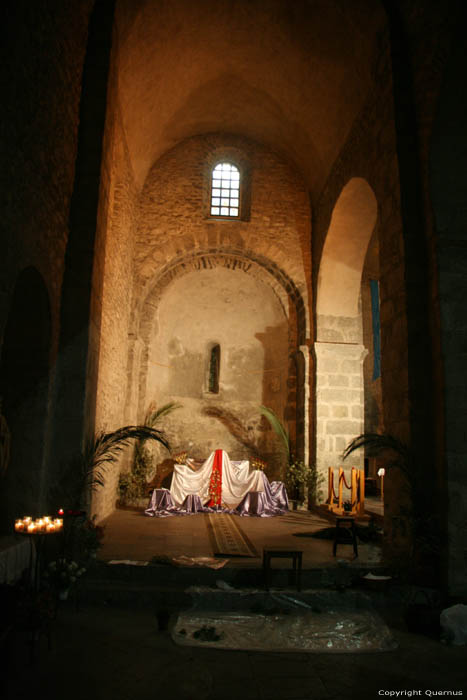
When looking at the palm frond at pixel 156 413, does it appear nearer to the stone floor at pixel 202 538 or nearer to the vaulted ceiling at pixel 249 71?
the stone floor at pixel 202 538

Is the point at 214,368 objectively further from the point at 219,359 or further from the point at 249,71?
the point at 249,71

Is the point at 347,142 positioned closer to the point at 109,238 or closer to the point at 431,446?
the point at 109,238

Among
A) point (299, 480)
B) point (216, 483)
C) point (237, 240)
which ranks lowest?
point (216, 483)

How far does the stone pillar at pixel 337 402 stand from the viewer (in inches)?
454

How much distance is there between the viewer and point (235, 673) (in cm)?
390

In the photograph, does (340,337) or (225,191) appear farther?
(225,191)

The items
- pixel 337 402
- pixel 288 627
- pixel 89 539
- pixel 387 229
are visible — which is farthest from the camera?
pixel 337 402

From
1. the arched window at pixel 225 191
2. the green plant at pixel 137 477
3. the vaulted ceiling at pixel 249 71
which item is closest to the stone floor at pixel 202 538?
the green plant at pixel 137 477

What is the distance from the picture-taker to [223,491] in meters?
11.1

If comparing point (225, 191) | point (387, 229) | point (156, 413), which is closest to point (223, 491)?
point (156, 413)

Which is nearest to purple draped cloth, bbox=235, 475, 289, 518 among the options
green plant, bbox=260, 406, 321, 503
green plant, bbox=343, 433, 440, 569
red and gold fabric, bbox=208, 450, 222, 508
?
red and gold fabric, bbox=208, 450, 222, 508

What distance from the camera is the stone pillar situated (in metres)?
11.5

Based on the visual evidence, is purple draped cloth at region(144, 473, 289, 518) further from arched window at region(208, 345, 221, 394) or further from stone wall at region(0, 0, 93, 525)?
arched window at region(208, 345, 221, 394)

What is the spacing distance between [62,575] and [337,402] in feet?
26.3
